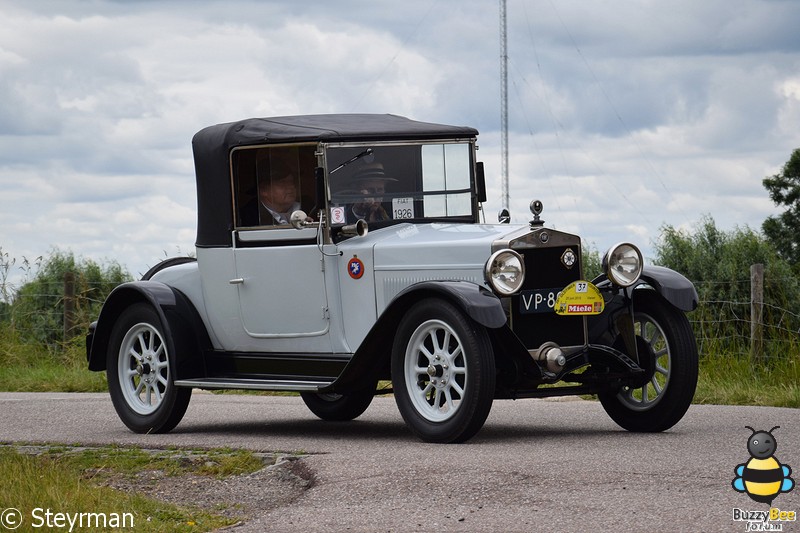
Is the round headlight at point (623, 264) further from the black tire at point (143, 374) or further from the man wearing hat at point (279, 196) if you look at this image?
the black tire at point (143, 374)

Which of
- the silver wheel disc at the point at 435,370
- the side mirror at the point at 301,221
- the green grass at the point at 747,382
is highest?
the side mirror at the point at 301,221

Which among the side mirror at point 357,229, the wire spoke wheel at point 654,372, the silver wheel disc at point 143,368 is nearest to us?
the wire spoke wheel at point 654,372

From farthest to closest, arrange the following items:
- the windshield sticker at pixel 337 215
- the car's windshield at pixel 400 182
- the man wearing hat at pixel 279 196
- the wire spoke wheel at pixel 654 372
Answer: the man wearing hat at pixel 279 196 < the car's windshield at pixel 400 182 < the windshield sticker at pixel 337 215 < the wire spoke wheel at pixel 654 372

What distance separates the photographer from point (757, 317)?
47.8 feet

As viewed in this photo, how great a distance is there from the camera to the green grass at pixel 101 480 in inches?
244

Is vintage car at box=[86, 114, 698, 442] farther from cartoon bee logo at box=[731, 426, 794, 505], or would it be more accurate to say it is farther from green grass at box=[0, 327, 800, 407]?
green grass at box=[0, 327, 800, 407]

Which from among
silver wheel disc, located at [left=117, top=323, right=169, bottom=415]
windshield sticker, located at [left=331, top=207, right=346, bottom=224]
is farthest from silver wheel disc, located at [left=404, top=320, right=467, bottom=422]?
silver wheel disc, located at [left=117, top=323, right=169, bottom=415]

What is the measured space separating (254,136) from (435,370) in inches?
102

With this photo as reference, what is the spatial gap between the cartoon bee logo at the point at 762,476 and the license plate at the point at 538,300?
2101 millimetres

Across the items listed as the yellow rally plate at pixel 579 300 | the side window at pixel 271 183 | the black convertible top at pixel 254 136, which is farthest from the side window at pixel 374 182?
the yellow rally plate at pixel 579 300

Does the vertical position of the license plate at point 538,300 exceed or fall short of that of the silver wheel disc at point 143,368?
it exceeds it

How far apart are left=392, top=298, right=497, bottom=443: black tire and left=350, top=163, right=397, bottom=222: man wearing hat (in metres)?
1.34

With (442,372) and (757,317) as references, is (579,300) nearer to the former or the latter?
(442,372)

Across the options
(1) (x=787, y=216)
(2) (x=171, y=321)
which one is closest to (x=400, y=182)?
(2) (x=171, y=321)
